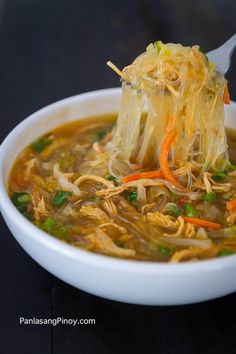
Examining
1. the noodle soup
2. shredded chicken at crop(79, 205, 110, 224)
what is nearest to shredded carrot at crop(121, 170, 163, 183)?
the noodle soup

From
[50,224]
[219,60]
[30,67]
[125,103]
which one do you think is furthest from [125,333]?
[30,67]

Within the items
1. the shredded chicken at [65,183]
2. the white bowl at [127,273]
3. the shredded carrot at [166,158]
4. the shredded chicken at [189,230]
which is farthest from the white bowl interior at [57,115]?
Result: the shredded chicken at [189,230]

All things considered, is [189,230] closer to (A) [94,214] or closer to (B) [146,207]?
(B) [146,207]

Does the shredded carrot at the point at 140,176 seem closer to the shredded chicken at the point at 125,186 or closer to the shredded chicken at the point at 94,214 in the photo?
the shredded chicken at the point at 125,186

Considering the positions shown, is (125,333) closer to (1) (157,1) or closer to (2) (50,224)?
(2) (50,224)

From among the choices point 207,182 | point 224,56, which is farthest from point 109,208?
point 224,56

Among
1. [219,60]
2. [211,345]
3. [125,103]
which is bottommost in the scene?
[211,345]

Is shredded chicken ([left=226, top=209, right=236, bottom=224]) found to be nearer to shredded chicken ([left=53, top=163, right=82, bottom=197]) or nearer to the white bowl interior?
shredded chicken ([left=53, top=163, right=82, bottom=197])
